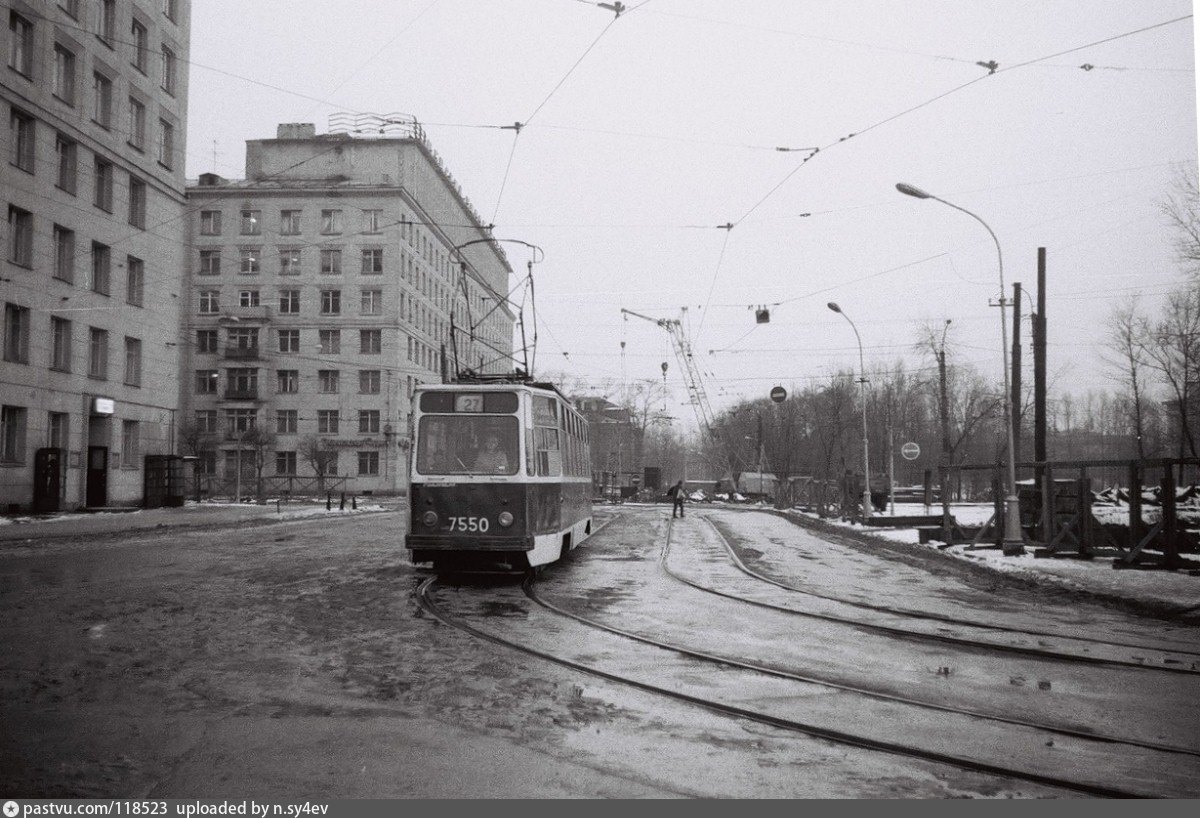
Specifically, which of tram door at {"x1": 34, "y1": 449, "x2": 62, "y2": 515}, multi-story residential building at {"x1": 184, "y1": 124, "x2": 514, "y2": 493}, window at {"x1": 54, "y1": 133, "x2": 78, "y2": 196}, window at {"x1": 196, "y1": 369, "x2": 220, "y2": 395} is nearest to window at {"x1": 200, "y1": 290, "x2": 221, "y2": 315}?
multi-story residential building at {"x1": 184, "y1": 124, "x2": 514, "y2": 493}

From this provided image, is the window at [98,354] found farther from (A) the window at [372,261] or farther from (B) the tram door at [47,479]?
(A) the window at [372,261]

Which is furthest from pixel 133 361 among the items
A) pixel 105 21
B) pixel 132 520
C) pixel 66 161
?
pixel 105 21

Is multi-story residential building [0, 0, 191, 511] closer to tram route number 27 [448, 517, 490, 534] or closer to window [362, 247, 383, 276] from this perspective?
window [362, 247, 383, 276]

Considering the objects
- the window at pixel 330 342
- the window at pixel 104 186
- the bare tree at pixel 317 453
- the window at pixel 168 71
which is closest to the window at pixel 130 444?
the bare tree at pixel 317 453

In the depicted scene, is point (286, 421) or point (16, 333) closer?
point (16, 333)

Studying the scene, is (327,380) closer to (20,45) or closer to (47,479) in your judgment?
(47,479)

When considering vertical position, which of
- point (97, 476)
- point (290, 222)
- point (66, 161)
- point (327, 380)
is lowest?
point (97, 476)

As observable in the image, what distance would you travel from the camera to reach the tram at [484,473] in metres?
13.0

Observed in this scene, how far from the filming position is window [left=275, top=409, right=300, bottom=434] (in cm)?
2699

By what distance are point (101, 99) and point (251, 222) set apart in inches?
229

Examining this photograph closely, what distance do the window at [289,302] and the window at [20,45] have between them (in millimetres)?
9324

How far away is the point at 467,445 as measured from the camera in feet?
44.0

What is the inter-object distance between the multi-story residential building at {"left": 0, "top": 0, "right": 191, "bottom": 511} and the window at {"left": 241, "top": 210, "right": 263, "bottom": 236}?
1.38m

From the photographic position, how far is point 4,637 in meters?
8.03
